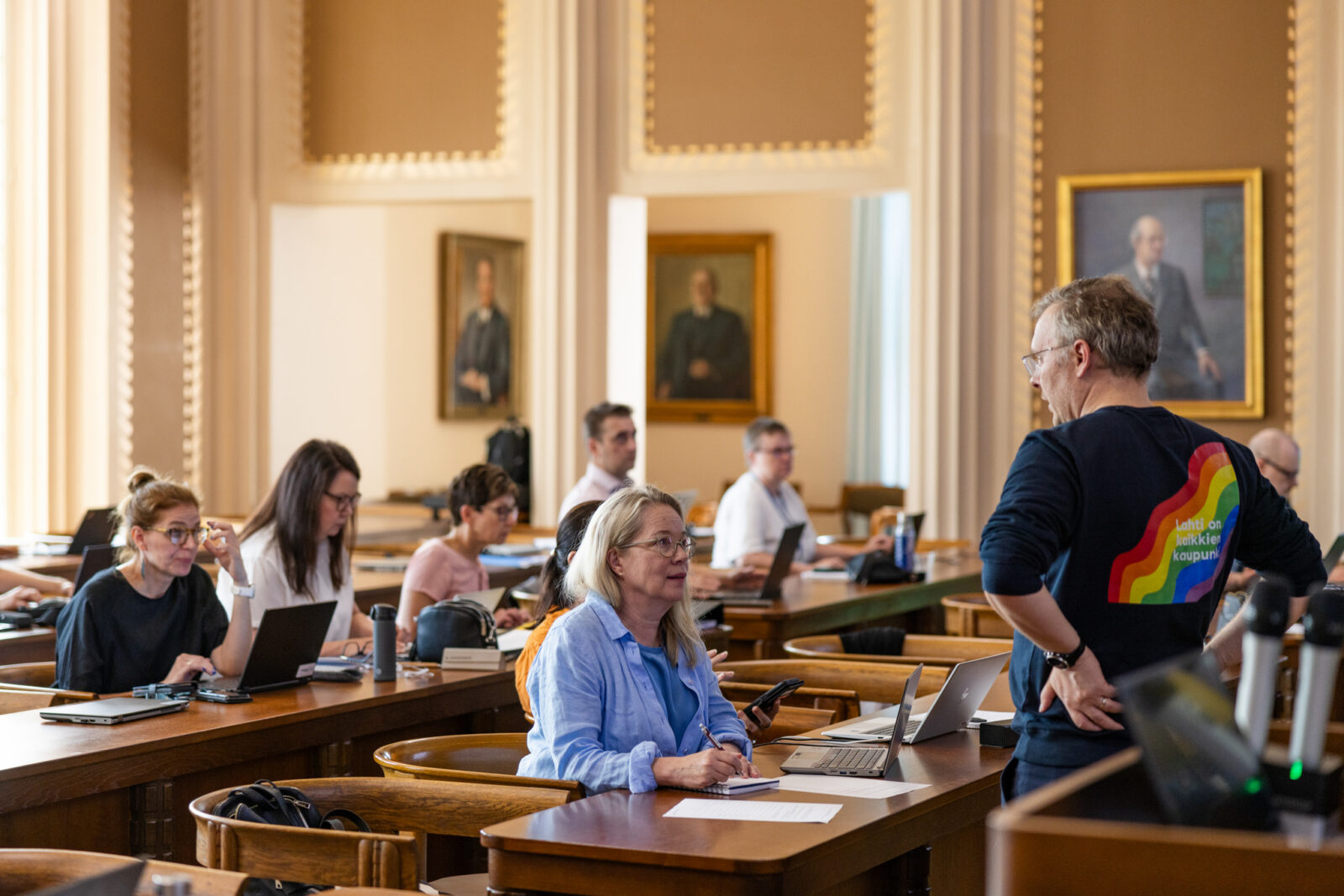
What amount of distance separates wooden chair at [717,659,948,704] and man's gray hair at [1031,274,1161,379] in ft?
7.33

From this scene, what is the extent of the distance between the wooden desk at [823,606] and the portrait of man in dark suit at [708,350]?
570 cm

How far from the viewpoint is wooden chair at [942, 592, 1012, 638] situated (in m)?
6.49

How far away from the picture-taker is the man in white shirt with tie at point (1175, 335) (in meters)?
8.81

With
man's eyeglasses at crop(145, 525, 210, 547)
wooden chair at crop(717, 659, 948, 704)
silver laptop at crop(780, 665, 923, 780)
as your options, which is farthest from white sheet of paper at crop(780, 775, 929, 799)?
man's eyeglasses at crop(145, 525, 210, 547)

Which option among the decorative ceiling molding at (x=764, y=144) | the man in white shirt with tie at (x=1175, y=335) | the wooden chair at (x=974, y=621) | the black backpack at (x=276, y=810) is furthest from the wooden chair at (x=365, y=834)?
the decorative ceiling molding at (x=764, y=144)

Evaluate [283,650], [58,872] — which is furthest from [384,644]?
[58,872]

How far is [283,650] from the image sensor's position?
436 cm

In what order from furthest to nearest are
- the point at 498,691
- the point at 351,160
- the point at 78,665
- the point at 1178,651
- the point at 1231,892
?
the point at 351,160, the point at 498,691, the point at 78,665, the point at 1178,651, the point at 1231,892

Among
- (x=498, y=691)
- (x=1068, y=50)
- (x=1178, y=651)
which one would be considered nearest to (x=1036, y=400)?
(x=1068, y=50)

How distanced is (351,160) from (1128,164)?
488 cm

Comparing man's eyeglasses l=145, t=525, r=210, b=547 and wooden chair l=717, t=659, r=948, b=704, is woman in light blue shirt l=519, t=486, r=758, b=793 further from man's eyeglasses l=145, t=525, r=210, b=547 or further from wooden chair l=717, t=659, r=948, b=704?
man's eyeglasses l=145, t=525, r=210, b=547

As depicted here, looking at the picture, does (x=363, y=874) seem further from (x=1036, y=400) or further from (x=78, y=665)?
(x=1036, y=400)

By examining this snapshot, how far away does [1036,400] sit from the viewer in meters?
9.22

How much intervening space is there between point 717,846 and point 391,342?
398 inches
